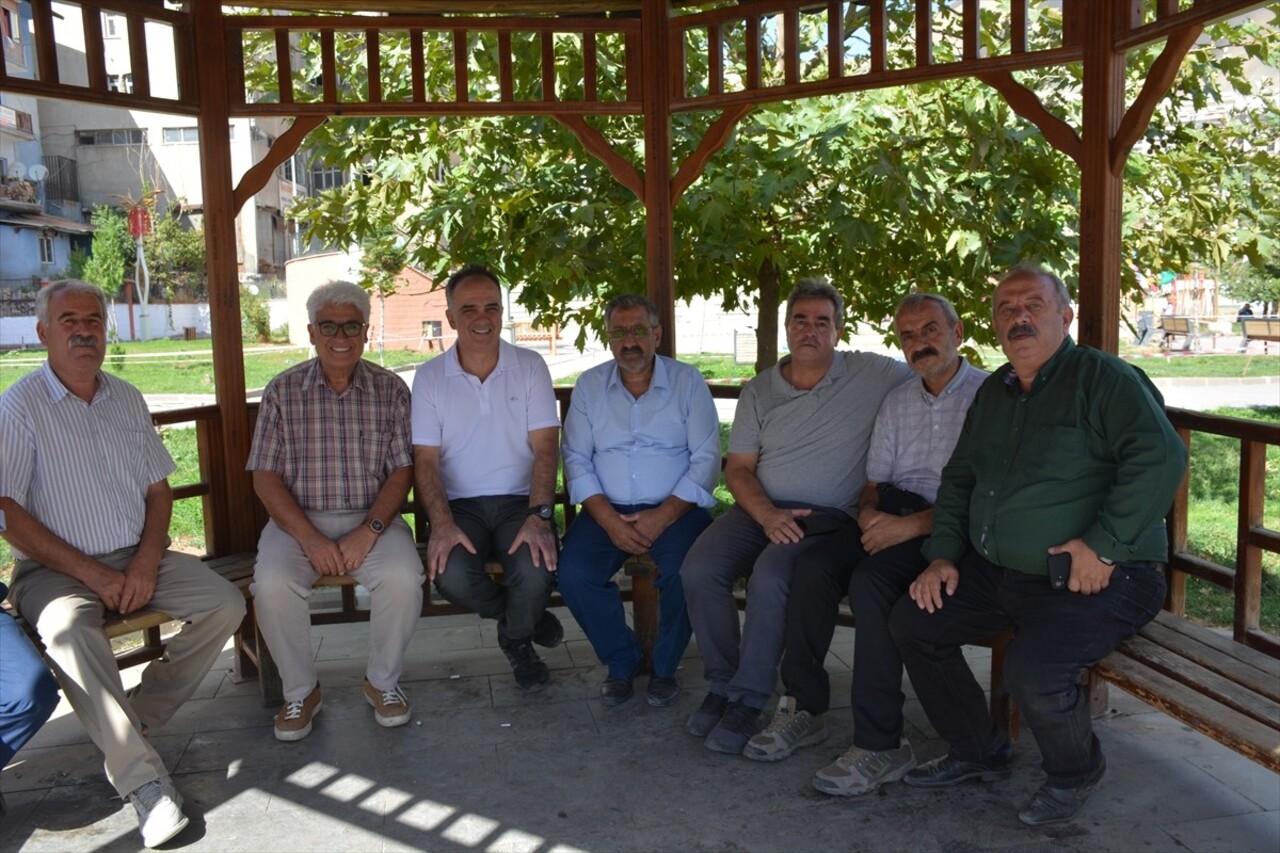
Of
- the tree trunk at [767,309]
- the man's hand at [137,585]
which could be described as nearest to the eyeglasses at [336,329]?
the man's hand at [137,585]

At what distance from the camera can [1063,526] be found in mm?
2646

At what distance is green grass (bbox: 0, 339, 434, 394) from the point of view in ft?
65.8

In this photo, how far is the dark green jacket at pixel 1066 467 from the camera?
8.23ft

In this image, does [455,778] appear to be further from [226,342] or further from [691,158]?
[691,158]

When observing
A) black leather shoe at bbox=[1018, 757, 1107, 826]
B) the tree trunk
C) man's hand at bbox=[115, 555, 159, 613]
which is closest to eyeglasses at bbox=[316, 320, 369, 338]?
man's hand at bbox=[115, 555, 159, 613]

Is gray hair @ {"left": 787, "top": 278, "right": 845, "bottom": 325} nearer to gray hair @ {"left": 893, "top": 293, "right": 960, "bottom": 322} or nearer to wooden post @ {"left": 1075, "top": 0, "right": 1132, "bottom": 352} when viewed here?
gray hair @ {"left": 893, "top": 293, "right": 960, "bottom": 322}

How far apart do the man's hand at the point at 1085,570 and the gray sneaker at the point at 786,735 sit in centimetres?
93

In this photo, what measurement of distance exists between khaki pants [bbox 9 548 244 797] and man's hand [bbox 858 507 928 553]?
1915 millimetres

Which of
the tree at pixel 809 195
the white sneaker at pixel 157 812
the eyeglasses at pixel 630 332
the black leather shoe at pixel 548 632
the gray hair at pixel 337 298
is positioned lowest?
the white sneaker at pixel 157 812

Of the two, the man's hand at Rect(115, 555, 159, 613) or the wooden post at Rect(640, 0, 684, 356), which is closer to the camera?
the man's hand at Rect(115, 555, 159, 613)

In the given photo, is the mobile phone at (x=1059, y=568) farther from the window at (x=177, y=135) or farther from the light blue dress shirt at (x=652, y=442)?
the window at (x=177, y=135)

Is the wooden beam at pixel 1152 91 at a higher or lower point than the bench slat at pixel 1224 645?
higher

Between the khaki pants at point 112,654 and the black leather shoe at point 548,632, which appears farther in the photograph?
the black leather shoe at point 548,632

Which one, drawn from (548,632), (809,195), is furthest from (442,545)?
(809,195)
